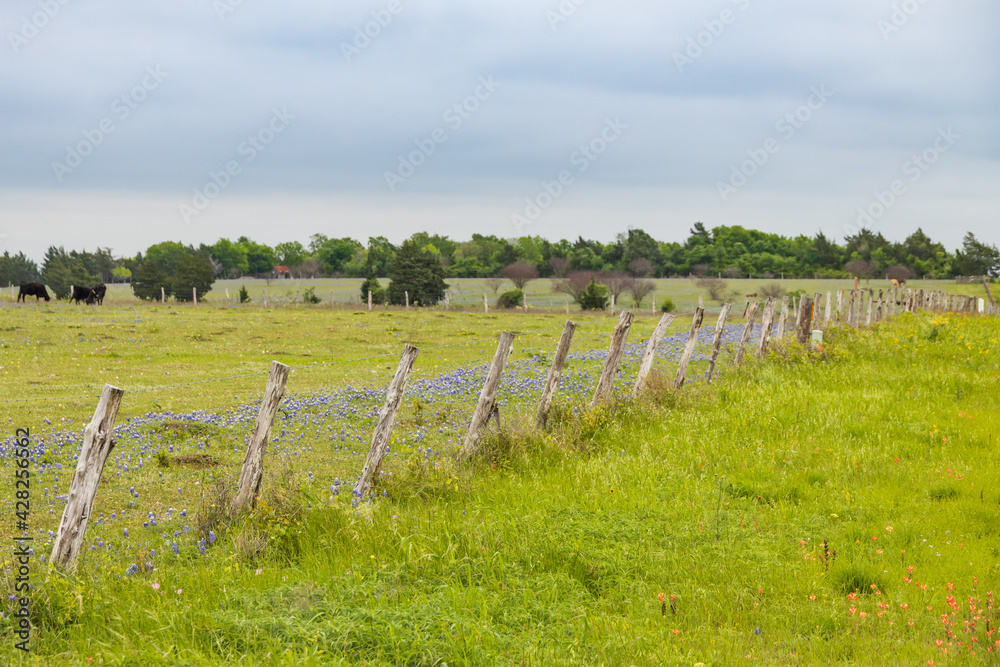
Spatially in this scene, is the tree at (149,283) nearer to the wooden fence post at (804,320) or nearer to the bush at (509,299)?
the bush at (509,299)

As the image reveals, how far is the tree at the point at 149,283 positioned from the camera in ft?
268

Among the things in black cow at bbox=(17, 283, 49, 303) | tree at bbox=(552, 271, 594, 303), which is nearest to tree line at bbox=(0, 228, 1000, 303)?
tree at bbox=(552, 271, 594, 303)

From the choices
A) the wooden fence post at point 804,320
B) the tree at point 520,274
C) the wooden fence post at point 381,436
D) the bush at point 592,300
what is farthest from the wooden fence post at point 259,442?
the tree at point 520,274

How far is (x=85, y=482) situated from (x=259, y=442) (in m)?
1.54

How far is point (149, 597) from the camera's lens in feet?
18.9

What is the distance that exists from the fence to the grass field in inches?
5.2

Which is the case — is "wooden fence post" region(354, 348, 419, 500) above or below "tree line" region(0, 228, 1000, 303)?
below

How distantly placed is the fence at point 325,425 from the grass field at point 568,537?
0.13 m

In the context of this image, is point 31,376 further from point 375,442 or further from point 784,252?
point 784,252

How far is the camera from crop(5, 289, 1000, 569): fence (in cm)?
602

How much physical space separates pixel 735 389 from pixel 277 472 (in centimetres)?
879

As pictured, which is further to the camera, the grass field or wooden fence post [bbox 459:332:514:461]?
wooden fence post [bbox 459:332:514:461]

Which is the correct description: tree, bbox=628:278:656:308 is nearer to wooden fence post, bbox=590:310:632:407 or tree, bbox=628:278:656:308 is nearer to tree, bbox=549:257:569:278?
tree, bbox=549:257:569:278

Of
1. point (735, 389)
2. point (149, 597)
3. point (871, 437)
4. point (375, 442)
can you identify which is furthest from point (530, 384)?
point (149, 597)
